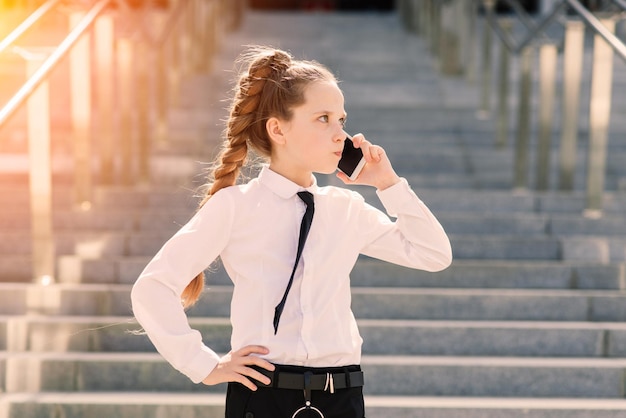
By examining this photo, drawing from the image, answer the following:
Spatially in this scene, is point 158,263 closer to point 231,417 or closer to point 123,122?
point 231,417

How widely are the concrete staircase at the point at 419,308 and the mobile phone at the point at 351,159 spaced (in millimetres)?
1771

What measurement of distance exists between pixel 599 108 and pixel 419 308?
151cm

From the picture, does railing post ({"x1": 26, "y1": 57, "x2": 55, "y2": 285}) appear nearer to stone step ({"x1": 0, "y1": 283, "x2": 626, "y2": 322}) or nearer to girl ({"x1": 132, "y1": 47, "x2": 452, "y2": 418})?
stone step ({"x1": 0, "y1": 283, "x2": 626, "y2": 322})

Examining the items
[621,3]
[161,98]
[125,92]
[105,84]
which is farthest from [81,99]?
[621,3]

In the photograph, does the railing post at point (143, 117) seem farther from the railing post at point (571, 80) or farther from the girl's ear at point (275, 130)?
the girl's ear at point (275, 130)

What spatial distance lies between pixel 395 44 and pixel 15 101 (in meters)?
6.22

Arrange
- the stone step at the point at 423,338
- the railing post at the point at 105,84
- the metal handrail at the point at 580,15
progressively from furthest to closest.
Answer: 1. the railing post at the point at 105,84
2. the metal handrail at the point at 580,15
3. the stone step at the point at 423,338

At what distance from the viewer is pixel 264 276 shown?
2176 millimetres

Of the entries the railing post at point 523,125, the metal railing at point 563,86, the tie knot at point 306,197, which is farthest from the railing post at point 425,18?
the tie knot at point 306,197

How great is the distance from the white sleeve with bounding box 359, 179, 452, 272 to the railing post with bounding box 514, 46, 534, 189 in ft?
12.7

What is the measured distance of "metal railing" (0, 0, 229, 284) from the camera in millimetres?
4605

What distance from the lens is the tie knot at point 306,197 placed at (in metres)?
2.20

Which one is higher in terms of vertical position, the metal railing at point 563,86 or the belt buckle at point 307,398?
the metal railing at point 563,86

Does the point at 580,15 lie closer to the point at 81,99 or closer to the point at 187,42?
the point at 81,99
